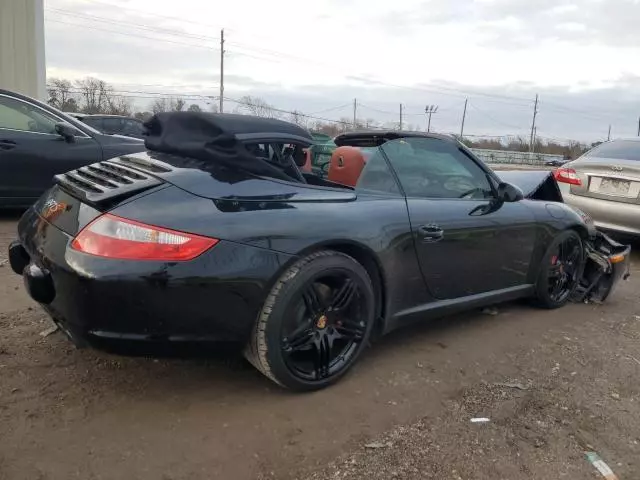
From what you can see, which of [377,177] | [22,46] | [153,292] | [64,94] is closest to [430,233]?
[377,177]

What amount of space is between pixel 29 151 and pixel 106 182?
3993 mm

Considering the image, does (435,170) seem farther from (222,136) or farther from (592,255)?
(592,255)

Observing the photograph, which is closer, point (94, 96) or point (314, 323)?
point (314, 323)

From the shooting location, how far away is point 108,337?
7.41 feet

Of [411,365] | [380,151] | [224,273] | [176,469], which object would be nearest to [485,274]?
[411,365]

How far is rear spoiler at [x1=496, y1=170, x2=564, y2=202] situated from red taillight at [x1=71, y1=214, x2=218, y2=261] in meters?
3.01

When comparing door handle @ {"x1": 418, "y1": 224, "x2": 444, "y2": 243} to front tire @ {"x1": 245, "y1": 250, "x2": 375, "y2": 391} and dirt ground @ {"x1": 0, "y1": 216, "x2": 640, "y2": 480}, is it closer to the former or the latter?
front tire @ {"x1": 245, "y1": 250, "x2": 375, "y2": 391}

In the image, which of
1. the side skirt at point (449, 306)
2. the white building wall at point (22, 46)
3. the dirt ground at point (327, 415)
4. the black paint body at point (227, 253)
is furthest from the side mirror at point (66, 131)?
the white building wall at point (22, 46)

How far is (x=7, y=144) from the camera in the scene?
589 cm

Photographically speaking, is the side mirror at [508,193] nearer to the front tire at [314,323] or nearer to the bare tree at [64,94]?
the front tire at [314,323]

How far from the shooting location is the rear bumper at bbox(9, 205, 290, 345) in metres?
2.21

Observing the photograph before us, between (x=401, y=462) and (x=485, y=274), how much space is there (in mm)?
1675

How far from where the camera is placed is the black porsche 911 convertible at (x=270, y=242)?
226cm

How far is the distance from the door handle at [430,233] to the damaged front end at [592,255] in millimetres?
1562
